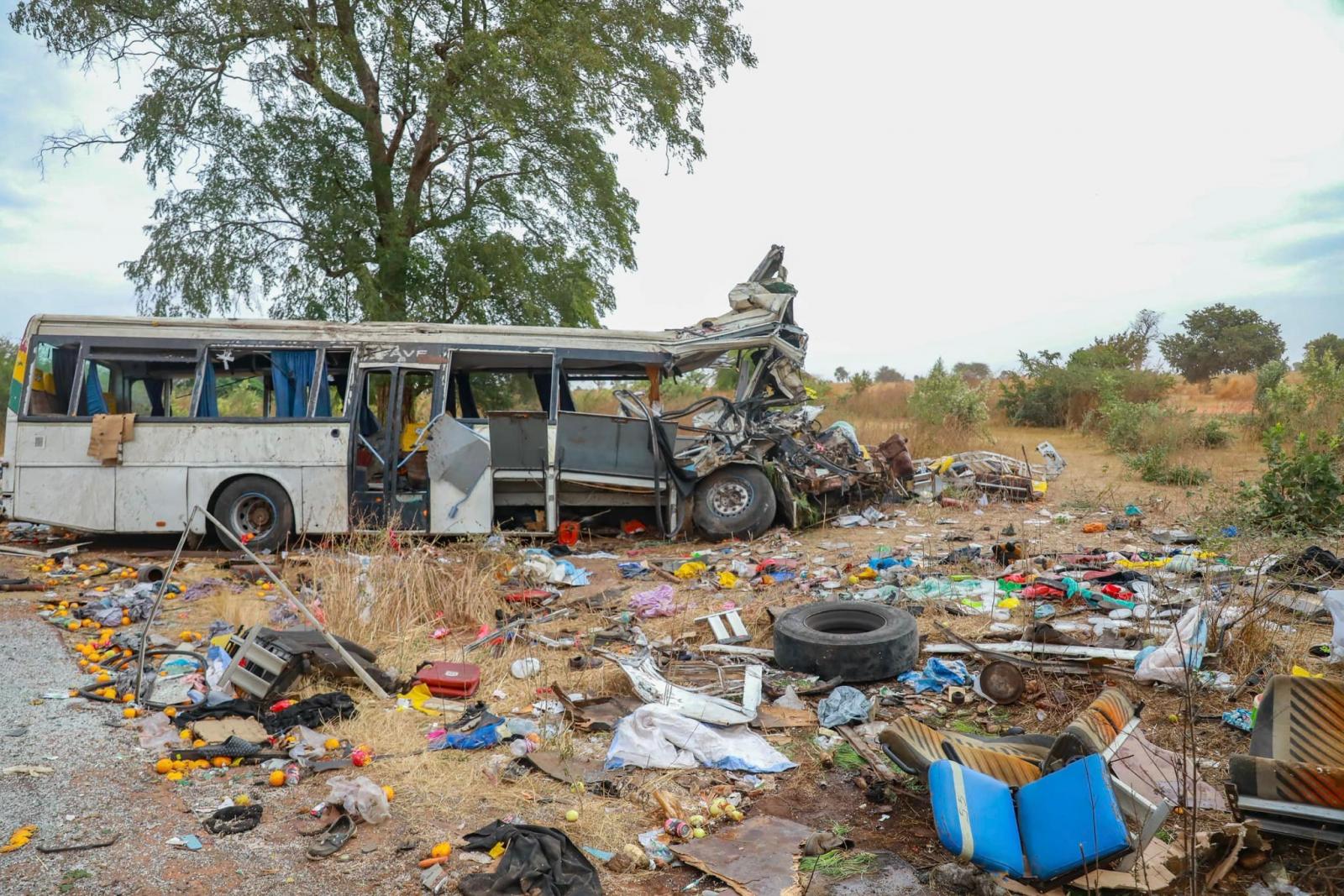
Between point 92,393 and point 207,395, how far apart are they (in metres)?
1.08

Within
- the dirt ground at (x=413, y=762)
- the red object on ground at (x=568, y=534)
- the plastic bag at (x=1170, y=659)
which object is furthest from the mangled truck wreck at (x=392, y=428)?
the plastic bag at (x=1170, y=659)

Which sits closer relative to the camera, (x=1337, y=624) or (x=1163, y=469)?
(x=1337, y=624)

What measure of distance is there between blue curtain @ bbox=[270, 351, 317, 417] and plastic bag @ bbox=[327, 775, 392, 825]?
6.55 metres

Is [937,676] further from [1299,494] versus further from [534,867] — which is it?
[1299,494]

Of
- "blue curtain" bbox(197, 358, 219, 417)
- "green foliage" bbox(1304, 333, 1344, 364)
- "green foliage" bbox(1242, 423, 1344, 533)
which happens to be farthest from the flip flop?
"green foliage" bbox(1304, 333, 1344, 364)

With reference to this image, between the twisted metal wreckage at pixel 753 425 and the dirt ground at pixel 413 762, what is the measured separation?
2.19 meters

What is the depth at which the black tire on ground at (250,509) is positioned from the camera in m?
9.50

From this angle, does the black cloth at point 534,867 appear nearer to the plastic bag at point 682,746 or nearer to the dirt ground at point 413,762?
the dirt ground at point 413,762

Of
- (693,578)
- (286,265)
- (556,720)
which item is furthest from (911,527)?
(286,265)

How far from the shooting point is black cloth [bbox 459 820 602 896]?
325cm

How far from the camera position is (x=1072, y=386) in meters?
21.7

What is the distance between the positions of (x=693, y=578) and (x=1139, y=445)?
11423 mm

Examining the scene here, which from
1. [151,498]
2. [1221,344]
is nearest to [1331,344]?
[1221,344]

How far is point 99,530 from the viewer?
9.38 m
